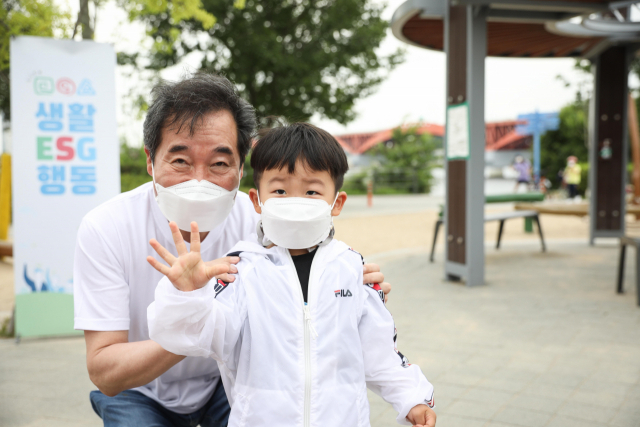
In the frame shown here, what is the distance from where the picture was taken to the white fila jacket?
1596mm

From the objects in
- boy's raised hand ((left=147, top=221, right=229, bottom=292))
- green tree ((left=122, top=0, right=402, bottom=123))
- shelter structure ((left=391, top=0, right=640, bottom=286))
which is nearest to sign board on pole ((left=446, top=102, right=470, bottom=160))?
shelter structure ((left=391, top=0, right=640, bottom=286))

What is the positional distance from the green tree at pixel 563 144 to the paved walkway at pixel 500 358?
27.4 metres

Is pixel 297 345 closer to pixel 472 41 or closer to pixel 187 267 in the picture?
pixel 187 267

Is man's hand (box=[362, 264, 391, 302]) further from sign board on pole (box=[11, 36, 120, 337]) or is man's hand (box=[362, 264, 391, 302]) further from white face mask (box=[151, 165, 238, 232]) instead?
sign board on pole (box=[11, 36, 120, 337])

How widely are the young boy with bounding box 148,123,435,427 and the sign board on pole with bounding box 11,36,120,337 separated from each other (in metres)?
3.45

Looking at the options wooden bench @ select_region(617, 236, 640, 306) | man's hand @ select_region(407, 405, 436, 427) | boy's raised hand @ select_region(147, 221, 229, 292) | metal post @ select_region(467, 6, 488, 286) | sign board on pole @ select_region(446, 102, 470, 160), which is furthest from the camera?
sign board on pole @ select_region(446, 102, 470, 160)

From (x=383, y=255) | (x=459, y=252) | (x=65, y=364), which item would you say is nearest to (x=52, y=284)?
(x=65, y=364)

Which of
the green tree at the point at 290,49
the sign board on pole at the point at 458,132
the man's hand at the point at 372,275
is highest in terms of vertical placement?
the green tree at the point at 290,49

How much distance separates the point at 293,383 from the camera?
1607 mm

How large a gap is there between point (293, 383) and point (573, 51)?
1006 cm

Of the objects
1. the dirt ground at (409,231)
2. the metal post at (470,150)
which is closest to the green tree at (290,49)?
the dirt ground at (409,231)

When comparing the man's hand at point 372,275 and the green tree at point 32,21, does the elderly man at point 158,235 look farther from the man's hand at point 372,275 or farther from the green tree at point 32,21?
the green tree at point 32,21

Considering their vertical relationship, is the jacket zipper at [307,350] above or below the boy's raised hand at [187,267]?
below

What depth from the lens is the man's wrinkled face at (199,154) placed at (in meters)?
1.78
